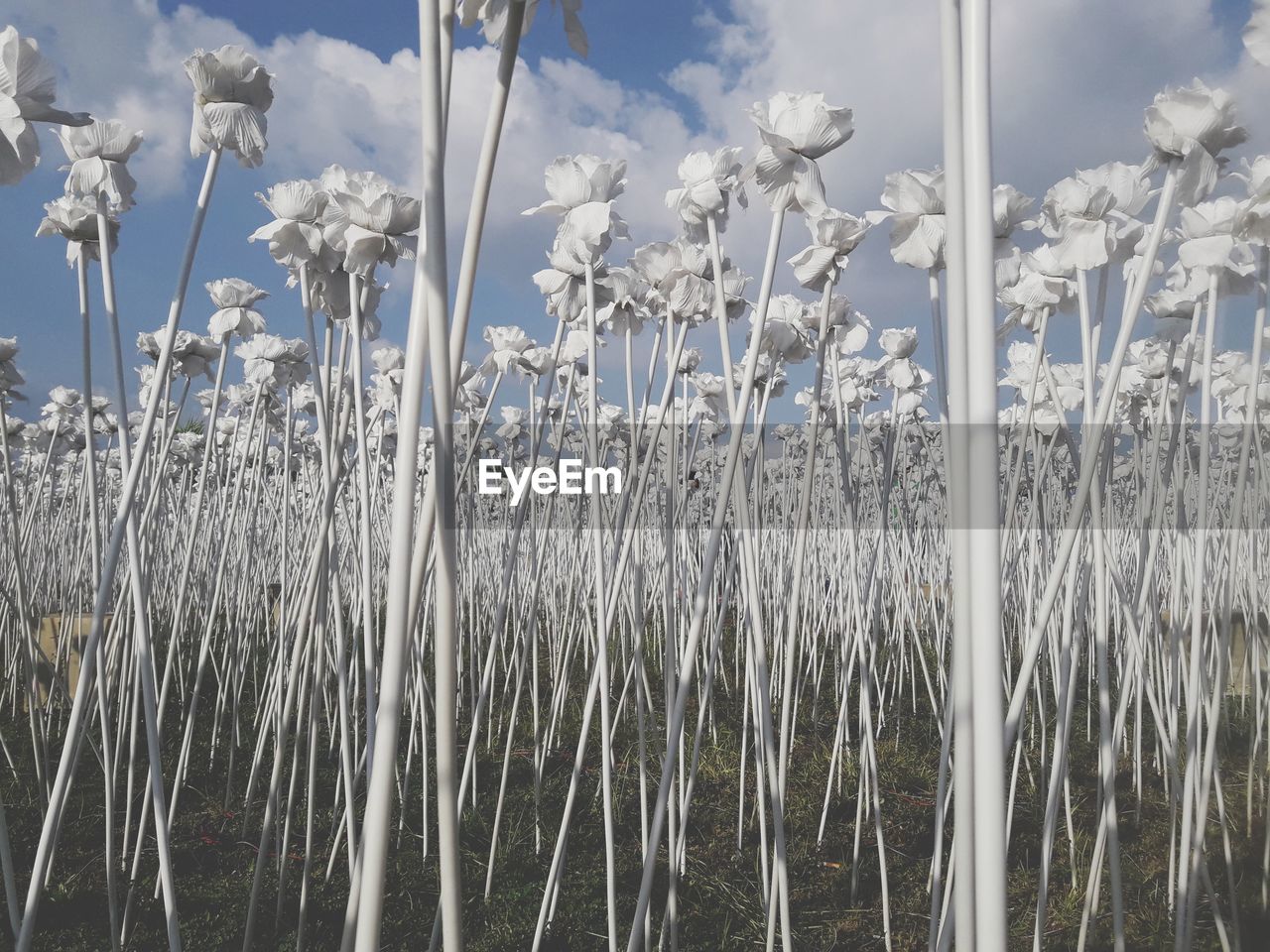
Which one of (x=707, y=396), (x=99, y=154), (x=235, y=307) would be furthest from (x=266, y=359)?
(x=707, y=396)

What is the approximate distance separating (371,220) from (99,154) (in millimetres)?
479

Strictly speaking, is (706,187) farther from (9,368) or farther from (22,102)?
(9,368)

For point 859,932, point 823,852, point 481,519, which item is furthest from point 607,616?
point 481,519

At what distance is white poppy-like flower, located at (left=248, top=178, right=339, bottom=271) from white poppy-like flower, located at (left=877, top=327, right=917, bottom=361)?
1.31 m

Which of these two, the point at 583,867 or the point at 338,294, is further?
the point at 583,867

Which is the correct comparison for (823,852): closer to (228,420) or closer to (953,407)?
(953,407)

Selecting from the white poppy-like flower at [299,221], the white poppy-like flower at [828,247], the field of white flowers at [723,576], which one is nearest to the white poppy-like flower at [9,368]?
the field of white flowers at [723,576]

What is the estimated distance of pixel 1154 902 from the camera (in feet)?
2.49

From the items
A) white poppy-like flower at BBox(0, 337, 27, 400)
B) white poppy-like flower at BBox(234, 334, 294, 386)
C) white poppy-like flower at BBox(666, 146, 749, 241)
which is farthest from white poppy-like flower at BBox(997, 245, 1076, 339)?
white poppy-like flower at BBox(0, 337, 27, 400)

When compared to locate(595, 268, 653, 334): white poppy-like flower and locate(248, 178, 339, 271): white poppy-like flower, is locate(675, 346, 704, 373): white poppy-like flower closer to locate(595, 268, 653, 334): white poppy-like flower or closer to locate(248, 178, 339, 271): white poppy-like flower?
locate(595, 268, 653, 334): white poppy-like flower

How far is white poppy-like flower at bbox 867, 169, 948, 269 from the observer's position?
89 cm

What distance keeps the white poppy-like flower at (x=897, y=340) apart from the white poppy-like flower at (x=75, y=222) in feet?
5.09

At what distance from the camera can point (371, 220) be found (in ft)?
2.82

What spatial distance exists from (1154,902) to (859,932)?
0.92 metres
